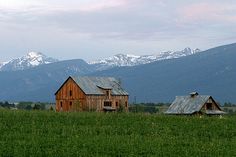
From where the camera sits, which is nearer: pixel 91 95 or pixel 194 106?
pixel 194 106

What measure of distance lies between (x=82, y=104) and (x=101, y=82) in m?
8.56

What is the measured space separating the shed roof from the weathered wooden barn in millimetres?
9381

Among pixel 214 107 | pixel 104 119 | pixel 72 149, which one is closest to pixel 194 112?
pixel 214 107

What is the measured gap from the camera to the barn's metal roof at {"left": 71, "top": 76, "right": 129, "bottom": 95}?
323ft

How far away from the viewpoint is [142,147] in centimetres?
2856

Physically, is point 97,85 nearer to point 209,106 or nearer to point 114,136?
point 209,106

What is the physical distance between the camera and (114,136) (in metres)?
34.4

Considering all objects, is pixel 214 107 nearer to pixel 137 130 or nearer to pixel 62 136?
pixel 137 130

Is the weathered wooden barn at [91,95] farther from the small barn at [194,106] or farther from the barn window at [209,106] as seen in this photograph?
the barn window at [209,106]

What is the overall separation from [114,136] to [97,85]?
219 feet

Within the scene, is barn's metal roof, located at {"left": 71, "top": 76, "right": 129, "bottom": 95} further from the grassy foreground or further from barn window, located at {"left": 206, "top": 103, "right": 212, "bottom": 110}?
the grassy foreground

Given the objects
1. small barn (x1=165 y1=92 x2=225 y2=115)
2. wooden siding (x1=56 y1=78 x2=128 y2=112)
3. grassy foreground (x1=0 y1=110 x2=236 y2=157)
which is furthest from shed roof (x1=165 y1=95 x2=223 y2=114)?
grassy foreground (x1=0 y1=110 x2=236 y2=157)

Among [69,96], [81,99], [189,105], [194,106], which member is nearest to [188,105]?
[189,105]

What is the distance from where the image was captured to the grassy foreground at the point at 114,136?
2716 centimetres
